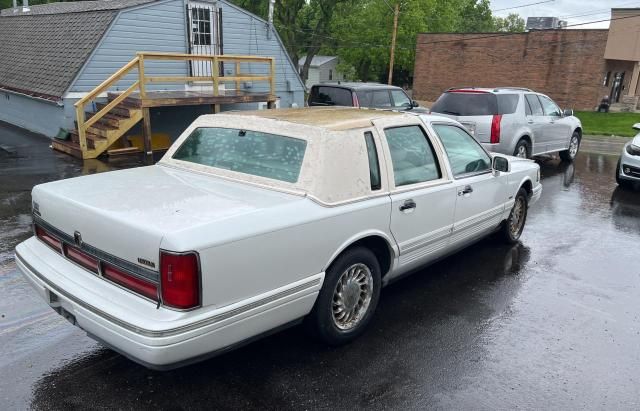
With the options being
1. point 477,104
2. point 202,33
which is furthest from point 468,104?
Result: point 202,33

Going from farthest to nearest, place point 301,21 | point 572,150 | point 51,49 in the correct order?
point 301,21 → point 51,49 → point 572,150

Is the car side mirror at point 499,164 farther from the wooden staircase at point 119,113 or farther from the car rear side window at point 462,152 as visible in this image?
the wooden staircase at point 119,113

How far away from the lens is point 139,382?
3.49 metres

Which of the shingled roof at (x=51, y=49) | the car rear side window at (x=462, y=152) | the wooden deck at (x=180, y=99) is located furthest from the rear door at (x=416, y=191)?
the shingled roof at (x=51, y=49)

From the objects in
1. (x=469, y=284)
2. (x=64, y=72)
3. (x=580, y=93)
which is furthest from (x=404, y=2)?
(x=469, y=284)

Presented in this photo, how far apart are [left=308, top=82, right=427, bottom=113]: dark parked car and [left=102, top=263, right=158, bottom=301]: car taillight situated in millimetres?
9311

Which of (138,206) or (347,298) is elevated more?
(138,206)

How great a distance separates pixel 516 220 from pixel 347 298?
3.46 m

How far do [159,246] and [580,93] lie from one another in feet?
107

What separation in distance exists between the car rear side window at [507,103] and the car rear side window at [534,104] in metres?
0.48

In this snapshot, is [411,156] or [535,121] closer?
[411,156]

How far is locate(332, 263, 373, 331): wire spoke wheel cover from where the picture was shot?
3906 millimetres

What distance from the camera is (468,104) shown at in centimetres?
1045

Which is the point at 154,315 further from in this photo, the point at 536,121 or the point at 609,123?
the point at 609,123
